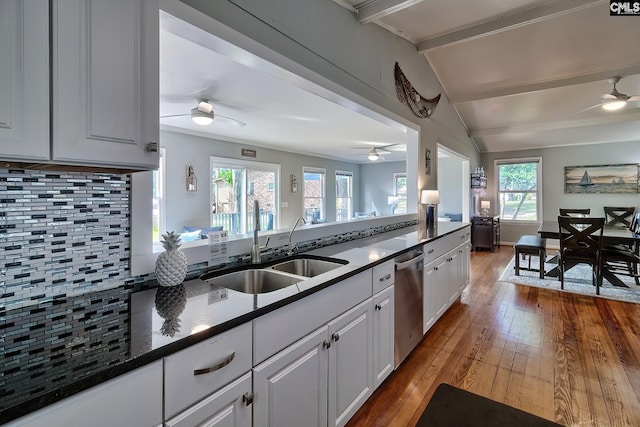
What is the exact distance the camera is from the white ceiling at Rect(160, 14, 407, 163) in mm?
2150

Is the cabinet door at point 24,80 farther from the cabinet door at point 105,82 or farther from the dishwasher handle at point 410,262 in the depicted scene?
the dishwasher handle at point 410,262

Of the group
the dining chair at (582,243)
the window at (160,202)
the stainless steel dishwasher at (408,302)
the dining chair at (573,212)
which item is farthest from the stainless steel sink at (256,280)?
the dining chair at (573,212)

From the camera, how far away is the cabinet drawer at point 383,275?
6.12ft

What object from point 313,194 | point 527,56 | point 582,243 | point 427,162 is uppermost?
point 527,56

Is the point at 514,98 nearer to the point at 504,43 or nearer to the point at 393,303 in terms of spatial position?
the point at 504,43

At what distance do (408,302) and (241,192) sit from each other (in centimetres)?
459

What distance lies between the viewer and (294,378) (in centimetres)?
126

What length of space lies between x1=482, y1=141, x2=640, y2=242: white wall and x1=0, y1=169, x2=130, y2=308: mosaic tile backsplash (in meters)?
8.50

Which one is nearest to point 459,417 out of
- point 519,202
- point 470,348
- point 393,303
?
point 393,303

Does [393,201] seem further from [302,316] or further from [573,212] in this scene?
[302,316]

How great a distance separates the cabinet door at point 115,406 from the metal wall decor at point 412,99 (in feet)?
11.6

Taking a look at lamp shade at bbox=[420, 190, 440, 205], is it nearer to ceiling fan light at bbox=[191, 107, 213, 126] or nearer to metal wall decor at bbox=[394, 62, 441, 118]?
metal wall decor at bbox=[394, 62, 441, 118]

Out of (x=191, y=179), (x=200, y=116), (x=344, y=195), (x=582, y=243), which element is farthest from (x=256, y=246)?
(x=344, y=195)

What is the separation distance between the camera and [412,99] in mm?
3770
